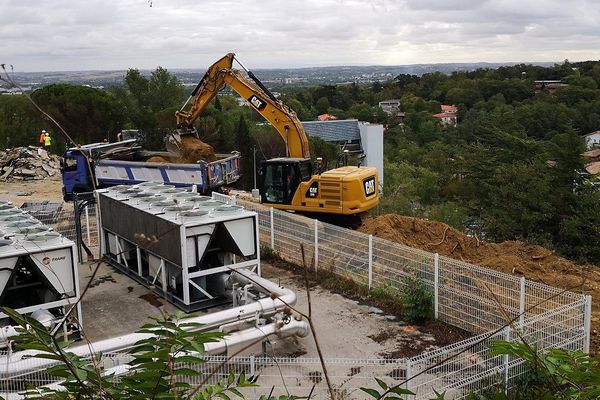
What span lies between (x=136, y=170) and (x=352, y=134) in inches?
1078

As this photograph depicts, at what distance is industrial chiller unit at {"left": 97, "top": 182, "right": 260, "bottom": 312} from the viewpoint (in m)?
11.4

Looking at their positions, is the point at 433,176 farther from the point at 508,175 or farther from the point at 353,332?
the point at 353,332

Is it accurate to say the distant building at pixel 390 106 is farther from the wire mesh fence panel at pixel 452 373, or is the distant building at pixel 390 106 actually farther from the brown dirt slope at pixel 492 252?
the wire mesh fence panel at pixel 452 373

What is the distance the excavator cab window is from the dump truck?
155 inches

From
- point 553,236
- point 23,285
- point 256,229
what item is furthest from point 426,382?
point 553,236

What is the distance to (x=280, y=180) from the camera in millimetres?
16531

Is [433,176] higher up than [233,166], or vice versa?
[233,166]

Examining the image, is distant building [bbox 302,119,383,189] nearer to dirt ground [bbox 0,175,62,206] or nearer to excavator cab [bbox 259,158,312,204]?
dirt ground [bbox 0,175,62,206]

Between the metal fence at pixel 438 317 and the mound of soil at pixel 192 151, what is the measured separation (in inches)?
321

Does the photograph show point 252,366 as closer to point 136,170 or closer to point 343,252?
point 343,252

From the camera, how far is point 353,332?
34.8 feet

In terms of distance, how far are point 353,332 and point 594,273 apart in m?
6.56

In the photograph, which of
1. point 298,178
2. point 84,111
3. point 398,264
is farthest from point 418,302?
point 84,111

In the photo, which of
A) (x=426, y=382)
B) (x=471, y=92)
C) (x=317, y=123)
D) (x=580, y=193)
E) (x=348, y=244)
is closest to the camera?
(x=426, y=382)
